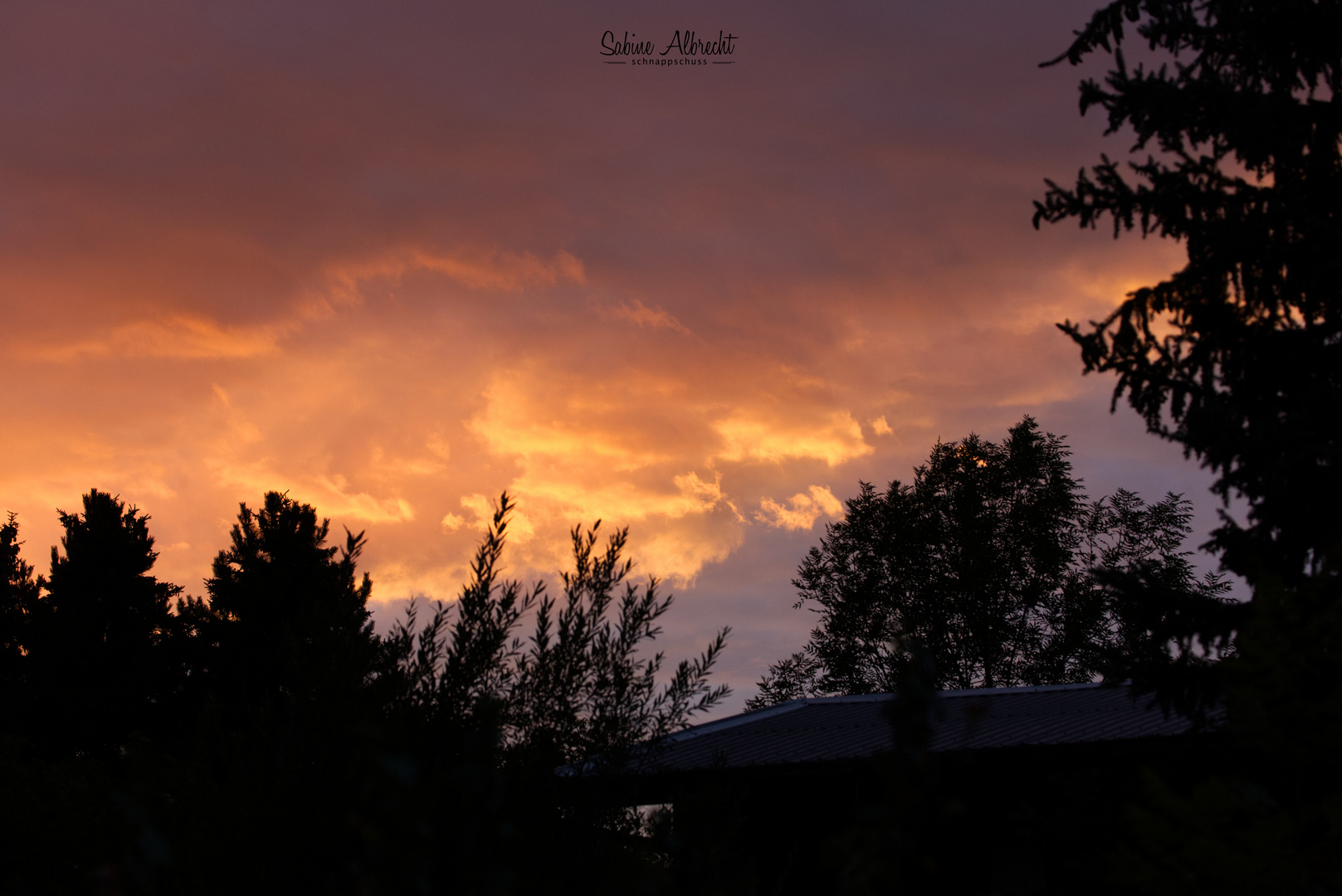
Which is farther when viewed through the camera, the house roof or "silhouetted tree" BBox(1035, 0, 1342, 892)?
the house roof

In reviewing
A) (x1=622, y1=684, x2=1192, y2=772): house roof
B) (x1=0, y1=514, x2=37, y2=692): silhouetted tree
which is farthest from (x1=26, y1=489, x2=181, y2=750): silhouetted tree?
(x1=622, y1=684, x2=1192, y2=772): house roof

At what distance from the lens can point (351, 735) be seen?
5727 millimetres

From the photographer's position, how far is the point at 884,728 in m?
14.1

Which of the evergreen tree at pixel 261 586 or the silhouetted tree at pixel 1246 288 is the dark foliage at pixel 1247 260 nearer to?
the silhouetted tree at pixel 1246 288

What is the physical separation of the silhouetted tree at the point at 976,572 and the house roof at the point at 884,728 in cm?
1306

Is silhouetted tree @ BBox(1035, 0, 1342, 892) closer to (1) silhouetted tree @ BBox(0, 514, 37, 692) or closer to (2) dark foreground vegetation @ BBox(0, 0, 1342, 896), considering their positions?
(2) dark foreground vegetation @ BBox(0, 0, 1342, 896)

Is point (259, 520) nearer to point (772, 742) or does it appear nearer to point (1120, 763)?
point (772, 742)

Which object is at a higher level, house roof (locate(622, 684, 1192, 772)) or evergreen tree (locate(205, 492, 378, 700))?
evergreen tree (locate(205, 492, 378, 700))

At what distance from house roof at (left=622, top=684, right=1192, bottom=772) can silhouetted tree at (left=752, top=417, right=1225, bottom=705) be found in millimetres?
13064

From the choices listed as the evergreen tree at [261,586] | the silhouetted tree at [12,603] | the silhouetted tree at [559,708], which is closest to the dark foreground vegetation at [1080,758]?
the silhouetted tree at [559,708]

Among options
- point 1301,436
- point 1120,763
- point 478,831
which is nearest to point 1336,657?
point 1301,436

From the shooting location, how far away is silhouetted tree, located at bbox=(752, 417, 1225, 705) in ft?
99.4

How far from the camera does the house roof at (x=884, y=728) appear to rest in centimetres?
1084

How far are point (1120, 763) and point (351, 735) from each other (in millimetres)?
8637
